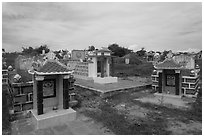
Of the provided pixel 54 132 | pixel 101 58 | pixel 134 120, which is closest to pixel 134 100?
pixel 134 120

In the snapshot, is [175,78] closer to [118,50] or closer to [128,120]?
[128,120]

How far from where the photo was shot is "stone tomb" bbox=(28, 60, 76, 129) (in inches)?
221

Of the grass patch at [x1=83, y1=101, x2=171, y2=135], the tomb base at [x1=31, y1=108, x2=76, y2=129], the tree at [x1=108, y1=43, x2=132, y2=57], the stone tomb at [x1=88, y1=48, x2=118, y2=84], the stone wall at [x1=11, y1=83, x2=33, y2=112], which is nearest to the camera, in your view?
the grass patch at [x1=83, y1=101, x2=171, y2=135]

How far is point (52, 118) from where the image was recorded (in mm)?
5582

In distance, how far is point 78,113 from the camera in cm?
678

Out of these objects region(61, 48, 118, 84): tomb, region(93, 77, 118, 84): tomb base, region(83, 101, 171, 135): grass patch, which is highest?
region(61, 48, 118, 84): tomb

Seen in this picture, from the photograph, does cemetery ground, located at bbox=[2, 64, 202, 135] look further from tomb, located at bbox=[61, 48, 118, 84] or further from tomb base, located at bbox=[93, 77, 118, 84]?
tomb, located at bbox=[61, 48, 118, 84]

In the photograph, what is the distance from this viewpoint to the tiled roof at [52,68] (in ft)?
18.8

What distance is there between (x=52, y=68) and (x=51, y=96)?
4.27ft

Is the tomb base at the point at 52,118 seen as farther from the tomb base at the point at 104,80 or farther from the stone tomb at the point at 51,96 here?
the tomb base at the point at 104,80

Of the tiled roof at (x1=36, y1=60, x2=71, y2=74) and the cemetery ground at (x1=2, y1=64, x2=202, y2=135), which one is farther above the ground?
the tiled roof at (x1=36, y1=60, x2=71, y2=74)

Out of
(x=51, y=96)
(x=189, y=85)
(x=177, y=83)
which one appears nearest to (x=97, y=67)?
(x=177, y=83)

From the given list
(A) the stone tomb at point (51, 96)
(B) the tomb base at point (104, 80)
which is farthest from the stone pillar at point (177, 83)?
(A) the stone tomb at point (51, 96)

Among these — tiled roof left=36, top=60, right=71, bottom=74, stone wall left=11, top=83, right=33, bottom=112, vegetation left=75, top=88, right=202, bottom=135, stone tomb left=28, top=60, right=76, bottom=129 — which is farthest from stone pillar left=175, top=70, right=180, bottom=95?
stone wall left=11, top=83, right=33, bottom=112
